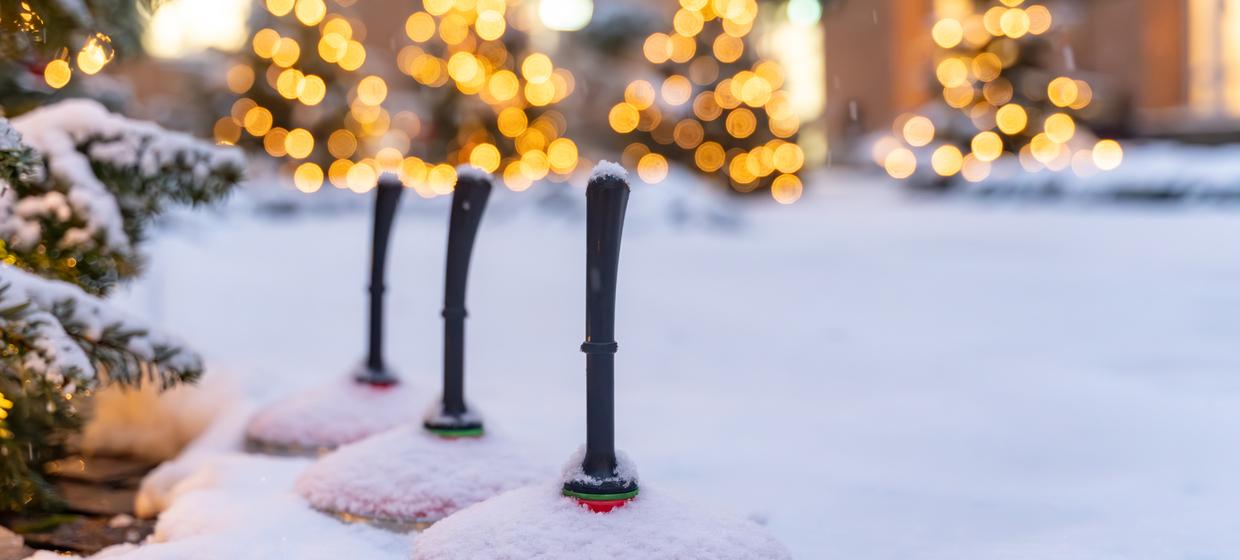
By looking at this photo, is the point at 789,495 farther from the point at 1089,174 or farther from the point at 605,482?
the point at 1089,174

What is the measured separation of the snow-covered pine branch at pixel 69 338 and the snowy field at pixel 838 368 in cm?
31

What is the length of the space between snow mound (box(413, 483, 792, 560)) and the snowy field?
0.59ft

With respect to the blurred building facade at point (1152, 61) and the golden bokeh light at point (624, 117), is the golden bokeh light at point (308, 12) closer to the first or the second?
the golden bokeh light at point (624, 117)

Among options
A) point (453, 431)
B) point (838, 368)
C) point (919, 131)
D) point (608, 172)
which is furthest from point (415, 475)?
point (919, 131)

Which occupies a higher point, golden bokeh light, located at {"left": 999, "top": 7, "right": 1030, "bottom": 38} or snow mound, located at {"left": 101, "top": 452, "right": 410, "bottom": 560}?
golden bokeh light, located at {"left": 999, "top": 7, "right": 1030, "bottom": 38}

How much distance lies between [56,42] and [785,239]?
26.6 feet

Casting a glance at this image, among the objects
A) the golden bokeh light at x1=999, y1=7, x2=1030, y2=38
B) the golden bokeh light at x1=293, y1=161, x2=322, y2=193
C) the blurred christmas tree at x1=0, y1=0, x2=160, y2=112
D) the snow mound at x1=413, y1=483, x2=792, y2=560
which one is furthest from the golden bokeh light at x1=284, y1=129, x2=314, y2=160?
the snow mound at x1=413, y1=483, x2=792, y2=560

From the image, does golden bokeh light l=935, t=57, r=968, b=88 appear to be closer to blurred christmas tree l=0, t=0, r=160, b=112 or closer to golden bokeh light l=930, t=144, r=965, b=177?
golden bokeh light l=930, t=144, r=965, b=177

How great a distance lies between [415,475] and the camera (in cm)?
226

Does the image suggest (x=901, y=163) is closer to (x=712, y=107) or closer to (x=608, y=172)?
(x=712, y=107)

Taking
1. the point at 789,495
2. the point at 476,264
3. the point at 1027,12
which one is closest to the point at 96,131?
the point at 789,495

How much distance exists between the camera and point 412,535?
2168 millimetres

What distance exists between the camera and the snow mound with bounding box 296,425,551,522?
2.23 m

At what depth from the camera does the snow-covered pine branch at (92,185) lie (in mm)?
2371
